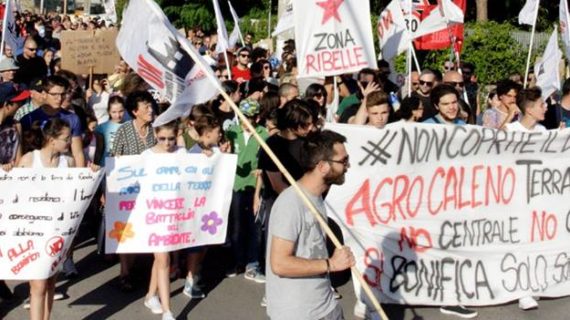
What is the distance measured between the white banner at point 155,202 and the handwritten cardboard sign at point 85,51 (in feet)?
15.3

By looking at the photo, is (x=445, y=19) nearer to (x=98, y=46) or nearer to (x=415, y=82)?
(x=415, y=82)

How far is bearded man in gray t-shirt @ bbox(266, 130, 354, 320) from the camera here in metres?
4.00

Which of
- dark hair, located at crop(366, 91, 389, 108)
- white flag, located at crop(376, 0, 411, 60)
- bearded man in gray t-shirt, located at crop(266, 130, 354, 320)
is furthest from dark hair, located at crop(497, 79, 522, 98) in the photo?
bearded man in gray t-shirt, located at crop(266, 130, 354, 320)

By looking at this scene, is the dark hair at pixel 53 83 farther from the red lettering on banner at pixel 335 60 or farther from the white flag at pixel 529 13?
the white flag at pixel 529 13

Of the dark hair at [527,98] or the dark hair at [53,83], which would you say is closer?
the dark hair at [53,83]

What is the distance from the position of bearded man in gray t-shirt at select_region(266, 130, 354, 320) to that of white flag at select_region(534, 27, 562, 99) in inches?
185

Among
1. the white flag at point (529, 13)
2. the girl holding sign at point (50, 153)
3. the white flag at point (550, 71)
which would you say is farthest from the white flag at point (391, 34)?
the girl holding sign at point (50, 153)

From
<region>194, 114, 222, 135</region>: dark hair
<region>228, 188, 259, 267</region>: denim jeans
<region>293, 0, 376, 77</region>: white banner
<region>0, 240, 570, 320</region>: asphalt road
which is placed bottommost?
<region>0, 240, 570, 320</region>: asphalt road

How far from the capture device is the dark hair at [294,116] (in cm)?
599

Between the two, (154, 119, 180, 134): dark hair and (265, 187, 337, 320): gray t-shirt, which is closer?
(265, 187, 337, 320): gray t-shirt

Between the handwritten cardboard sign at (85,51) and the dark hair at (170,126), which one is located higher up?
the handwritten cardboard sign at (85,51)

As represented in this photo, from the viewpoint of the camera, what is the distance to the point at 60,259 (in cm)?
546

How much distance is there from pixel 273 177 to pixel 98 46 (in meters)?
5.03

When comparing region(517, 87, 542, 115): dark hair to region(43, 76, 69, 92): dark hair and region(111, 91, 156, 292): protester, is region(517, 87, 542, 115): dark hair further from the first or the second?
region(43, 76, 69, 92): dark hair
